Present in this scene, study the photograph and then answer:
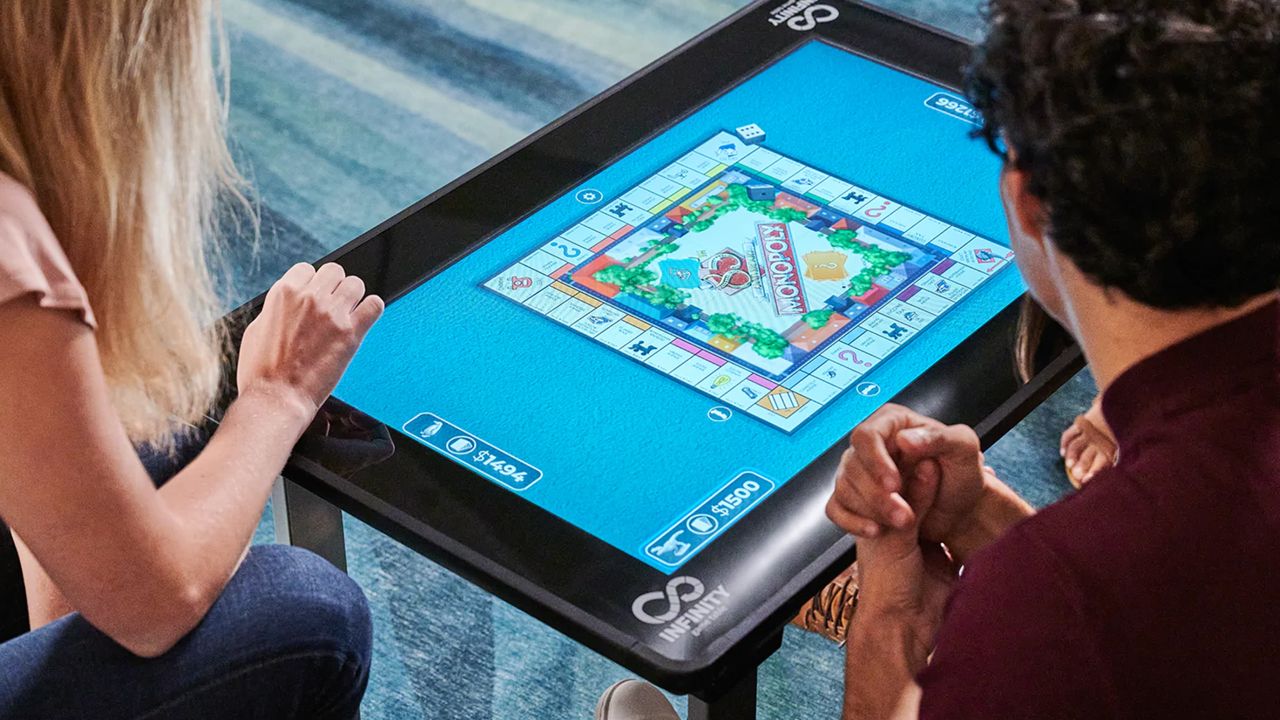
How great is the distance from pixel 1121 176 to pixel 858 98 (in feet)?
3.54

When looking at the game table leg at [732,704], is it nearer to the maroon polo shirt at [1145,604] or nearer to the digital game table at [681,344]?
the digital game table at [681,344]

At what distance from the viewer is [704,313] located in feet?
5.93

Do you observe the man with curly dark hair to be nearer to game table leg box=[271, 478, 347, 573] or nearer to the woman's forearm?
the woman's forearm

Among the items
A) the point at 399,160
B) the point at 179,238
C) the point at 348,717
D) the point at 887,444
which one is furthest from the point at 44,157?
the point at 399,160

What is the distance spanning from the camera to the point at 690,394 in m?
1.70

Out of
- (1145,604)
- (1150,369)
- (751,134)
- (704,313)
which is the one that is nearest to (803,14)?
(751,134)

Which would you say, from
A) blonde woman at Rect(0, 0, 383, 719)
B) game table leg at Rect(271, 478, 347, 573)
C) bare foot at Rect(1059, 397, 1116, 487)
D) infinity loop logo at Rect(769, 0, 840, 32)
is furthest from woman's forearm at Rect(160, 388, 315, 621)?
infinity loop logo at Rect(769, 0, 840, 32)

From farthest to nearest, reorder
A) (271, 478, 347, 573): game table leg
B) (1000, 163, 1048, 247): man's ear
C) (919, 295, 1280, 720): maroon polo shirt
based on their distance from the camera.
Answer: (271, 478, 347, 573): game table leg
(1000, 163, 1048, 247): man's ear
(919, 295, 1280, 720): maroon polo shirt

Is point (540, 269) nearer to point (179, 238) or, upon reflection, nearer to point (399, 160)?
point (179, 238)

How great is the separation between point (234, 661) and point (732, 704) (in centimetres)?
46

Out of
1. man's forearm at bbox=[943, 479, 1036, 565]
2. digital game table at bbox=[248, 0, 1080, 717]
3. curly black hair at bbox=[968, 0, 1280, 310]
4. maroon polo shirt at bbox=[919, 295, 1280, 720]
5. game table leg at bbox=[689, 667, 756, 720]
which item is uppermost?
curly black hair at bbox=[968, 0, 1280, 310]

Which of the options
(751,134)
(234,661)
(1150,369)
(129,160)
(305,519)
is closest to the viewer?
(1150,369)

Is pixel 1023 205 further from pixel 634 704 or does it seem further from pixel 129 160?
pixel 634 704

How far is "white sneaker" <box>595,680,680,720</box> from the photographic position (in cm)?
189
